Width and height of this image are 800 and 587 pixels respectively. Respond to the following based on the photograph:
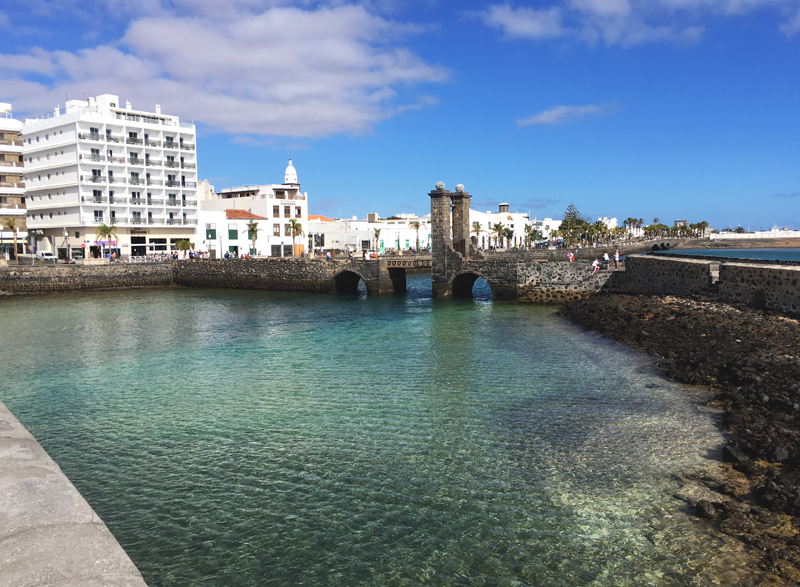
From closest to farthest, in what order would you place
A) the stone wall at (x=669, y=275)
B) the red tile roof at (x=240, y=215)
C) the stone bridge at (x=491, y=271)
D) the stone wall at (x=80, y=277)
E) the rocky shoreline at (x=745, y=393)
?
the rocky shoreline at (x=745, y=393)
the stone wall at (x=669, y=275)
the stone bridge at (x=491, y=271)
the stone wall at (x=80, y=277)
the red tile roof at (x=240, y=215)

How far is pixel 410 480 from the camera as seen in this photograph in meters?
11.9

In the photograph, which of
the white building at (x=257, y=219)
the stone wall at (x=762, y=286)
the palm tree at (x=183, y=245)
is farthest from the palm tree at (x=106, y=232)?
the stone wall at (x=762, y=286)

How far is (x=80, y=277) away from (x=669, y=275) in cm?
6293

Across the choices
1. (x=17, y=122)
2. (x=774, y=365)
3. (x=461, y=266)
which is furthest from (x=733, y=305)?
(x=17, y=122)

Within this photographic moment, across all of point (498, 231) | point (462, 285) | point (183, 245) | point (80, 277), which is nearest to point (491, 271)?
point (462, 285)

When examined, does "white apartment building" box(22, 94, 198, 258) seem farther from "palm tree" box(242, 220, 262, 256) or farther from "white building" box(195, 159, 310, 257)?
"palm tree" box(242, 220, 262, 256)

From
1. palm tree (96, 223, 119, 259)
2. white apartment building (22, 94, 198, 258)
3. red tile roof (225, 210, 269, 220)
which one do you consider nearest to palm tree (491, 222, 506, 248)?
red tile roof (225, 210, 269, 220)

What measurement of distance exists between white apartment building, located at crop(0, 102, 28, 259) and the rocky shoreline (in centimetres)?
8473

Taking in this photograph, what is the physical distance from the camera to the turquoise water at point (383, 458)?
9.05 metres

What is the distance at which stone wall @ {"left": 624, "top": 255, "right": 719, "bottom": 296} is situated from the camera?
3150 centimetres

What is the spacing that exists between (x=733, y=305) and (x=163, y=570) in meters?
26.8

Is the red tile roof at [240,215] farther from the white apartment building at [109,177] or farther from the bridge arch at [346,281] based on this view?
the bridge arch at [346,281]

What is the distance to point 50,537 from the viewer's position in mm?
5238

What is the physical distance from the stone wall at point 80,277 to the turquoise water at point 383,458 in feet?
142
